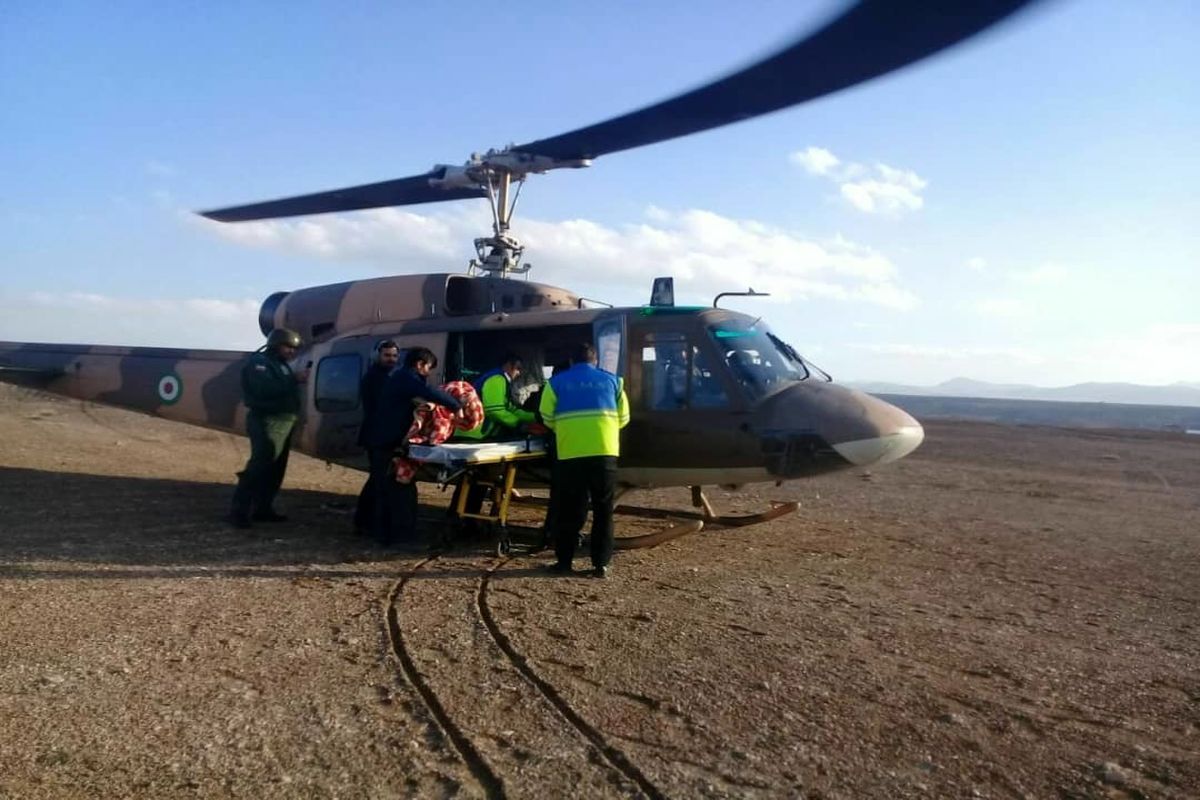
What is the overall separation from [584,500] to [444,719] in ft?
10.2

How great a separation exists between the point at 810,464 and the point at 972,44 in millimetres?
4092

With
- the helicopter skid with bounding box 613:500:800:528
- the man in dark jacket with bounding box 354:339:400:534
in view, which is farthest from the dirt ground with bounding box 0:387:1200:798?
the man in dark jacket with bounding box 354:339:400:534

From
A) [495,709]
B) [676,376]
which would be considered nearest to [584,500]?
[676,376]

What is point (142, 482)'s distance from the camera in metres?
11.2

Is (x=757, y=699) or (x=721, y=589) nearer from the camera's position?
(x=757, y=699)

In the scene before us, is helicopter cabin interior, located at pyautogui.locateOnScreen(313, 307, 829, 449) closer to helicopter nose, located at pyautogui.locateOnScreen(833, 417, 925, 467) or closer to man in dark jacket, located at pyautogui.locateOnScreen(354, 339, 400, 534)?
helicopter nose, located at pyautogui.locateOnScreen(833, 417, 925, 467)

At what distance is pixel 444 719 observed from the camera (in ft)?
12.7

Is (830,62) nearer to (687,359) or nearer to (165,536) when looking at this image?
(687,359)

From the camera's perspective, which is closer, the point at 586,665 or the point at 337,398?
the point at 586,665

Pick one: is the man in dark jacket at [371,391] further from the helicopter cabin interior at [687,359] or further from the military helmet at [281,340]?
the military helmet at [281,340]

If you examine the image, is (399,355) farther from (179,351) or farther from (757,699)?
(757,699)

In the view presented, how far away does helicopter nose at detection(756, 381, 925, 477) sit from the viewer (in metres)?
7.43

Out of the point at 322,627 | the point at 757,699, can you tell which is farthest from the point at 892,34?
the point at 322,627

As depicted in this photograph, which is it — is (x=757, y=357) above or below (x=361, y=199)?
below
